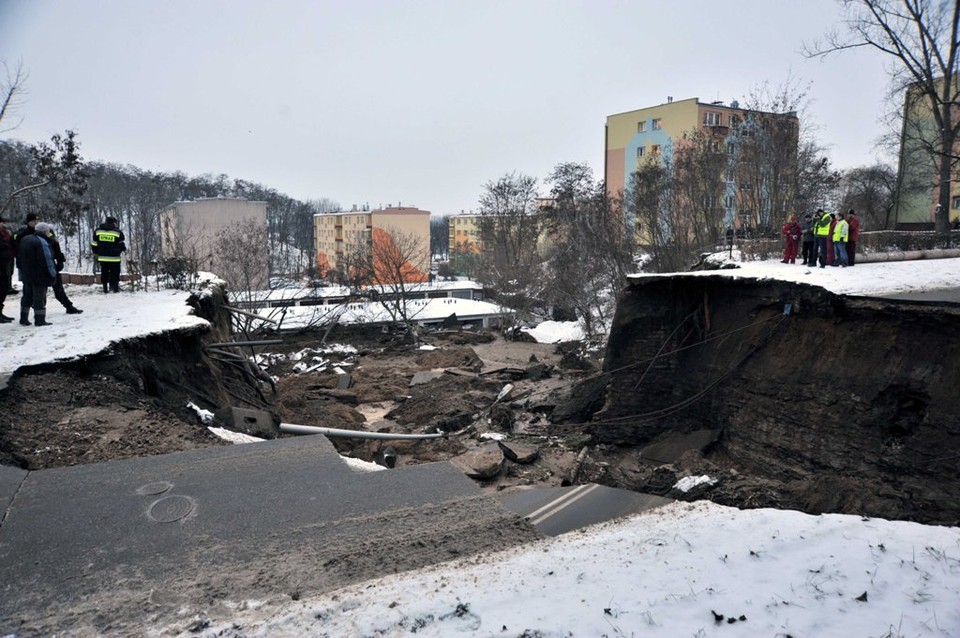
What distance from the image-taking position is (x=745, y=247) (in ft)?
65.2

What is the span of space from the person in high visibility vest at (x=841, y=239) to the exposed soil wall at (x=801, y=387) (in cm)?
458

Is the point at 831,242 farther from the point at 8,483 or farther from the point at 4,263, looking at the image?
the point at 4,263

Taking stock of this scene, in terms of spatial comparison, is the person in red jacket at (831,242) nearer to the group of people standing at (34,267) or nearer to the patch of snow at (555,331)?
the group of people standing at (34,267)

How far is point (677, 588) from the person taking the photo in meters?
3.60

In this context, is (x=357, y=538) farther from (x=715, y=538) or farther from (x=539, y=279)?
(x=539, y=279)

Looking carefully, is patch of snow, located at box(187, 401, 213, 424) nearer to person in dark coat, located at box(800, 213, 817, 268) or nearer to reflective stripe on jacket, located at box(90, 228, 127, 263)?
reflective stripe on jacket, located at box(90, 228, 127, 263)

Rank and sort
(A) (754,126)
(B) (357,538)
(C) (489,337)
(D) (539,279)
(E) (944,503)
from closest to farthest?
(B) (357,538)
(E) (944,503)
(A) (754,126)
(C) (489,337)
(D) (539,279)

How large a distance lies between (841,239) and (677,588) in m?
14.0

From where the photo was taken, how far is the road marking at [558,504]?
4.68 metres

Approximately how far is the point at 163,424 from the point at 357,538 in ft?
11.0

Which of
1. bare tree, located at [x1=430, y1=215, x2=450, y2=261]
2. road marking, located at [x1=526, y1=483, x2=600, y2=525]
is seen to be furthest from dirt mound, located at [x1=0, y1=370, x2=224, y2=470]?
bare tree, located at [x1=430, y1=215, x2=450, y2=261]

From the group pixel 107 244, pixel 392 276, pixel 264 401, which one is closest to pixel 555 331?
pixel 392 276

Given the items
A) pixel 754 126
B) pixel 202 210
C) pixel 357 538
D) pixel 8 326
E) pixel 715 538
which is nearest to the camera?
pixel 357 538

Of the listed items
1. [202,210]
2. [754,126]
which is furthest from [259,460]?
[202,210]
